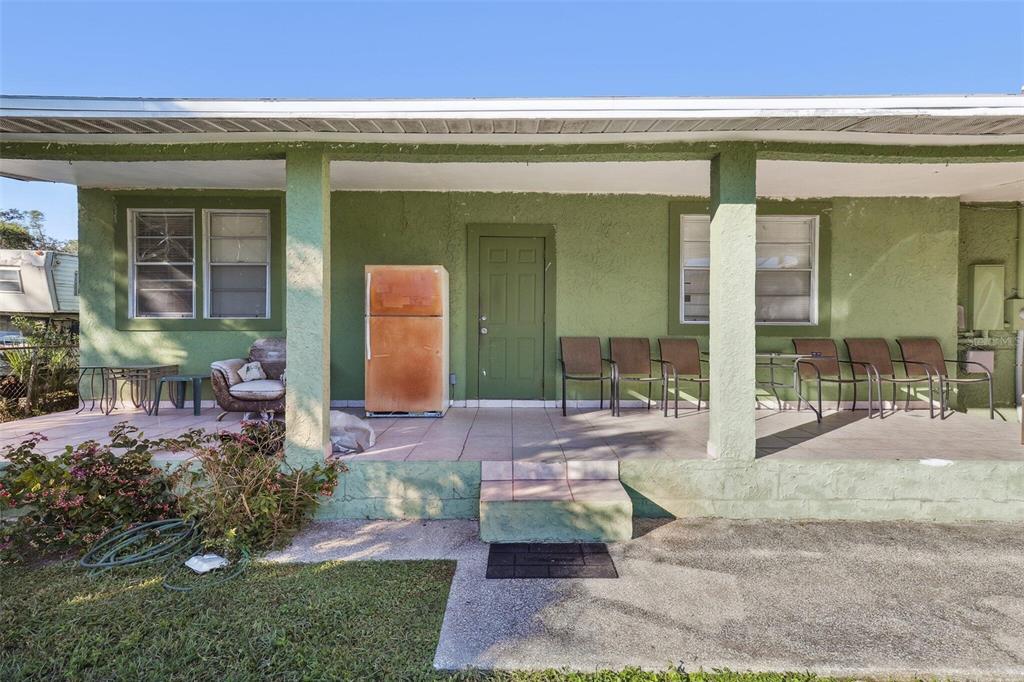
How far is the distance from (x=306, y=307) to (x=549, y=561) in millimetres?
2356

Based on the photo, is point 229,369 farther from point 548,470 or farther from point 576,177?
point 576,177

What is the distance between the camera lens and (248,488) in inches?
130

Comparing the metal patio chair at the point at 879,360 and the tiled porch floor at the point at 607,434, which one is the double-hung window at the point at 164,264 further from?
the metal patio chair at the point at 879,360

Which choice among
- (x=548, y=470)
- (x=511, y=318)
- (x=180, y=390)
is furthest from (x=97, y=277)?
(x=548, y=470)

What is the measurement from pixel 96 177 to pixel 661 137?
544 centimetres

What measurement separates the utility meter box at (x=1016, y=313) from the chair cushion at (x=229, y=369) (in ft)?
29.2

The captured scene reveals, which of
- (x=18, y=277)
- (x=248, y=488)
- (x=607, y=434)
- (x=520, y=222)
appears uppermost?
(x=520, y=222)

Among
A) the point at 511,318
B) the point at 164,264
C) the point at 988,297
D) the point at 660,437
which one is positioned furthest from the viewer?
the point at 988,297

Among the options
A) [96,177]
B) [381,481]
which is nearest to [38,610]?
[381,481]

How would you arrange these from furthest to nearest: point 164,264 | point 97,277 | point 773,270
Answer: point 773,270 → point 164,264 → point 97,277

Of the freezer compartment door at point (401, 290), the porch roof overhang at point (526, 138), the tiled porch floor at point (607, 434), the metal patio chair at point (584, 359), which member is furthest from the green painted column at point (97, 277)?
the metal patio chair at point (584, 359)

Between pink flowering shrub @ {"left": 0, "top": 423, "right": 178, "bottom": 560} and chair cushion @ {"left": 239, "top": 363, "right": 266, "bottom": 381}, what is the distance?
164cm

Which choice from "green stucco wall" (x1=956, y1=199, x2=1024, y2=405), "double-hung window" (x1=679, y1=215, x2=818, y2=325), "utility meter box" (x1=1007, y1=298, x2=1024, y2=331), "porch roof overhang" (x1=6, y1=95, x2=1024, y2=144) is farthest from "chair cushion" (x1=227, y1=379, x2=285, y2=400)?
"utility meter box" (x1=1007, y1=298, x2=1024, y2=331)

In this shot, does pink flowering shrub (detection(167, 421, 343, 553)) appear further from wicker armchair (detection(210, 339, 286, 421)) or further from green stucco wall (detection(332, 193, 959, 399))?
green stucco wall (detection(332, 193, 959, 399))
